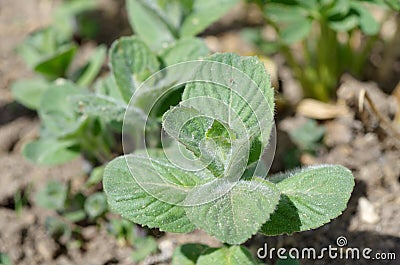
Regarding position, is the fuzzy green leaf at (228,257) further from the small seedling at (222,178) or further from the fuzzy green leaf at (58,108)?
the fuzzy green leaf at (58,108)

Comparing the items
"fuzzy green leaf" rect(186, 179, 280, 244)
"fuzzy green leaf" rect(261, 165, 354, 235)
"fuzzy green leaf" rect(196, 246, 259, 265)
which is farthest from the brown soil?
"fuzzy green leaf" rect(186, 179, 280, 244)

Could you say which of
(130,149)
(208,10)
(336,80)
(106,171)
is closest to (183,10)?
(208,10)

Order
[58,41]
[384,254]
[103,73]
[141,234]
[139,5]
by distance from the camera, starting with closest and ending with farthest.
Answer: [384,254] < [141,234] < [139,5] < [58,41] < [103,73]

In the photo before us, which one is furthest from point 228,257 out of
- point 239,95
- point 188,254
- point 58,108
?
point 58,108

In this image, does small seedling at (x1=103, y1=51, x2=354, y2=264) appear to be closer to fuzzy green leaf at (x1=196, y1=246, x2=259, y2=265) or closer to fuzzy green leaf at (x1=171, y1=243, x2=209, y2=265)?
fuzzy green leaf at (x1=196, y1=246, x2=259, y2=265)

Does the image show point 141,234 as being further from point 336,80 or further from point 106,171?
point 336,80

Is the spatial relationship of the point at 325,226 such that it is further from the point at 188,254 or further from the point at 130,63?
the point at 130,63
